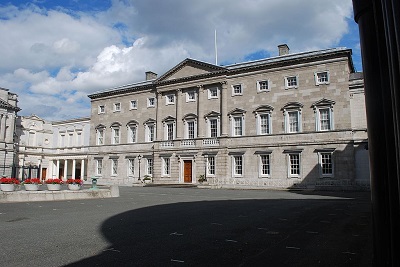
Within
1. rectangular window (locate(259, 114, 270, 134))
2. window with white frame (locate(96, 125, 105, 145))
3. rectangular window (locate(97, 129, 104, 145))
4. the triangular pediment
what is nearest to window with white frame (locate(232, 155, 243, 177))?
rectangular window (locate(259, 114, 270, 134))

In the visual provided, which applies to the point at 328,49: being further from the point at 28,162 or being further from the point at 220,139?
the point at 28,162

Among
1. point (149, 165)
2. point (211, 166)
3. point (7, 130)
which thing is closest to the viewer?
point (211, 166)

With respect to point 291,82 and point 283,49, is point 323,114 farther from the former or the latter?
point 283,49

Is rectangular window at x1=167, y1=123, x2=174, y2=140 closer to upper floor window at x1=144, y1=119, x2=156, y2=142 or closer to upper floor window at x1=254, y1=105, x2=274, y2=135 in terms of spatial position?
upper floor window at x1=144, y1=119, x2=156, y2=142

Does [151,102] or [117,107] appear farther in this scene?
[117,107]

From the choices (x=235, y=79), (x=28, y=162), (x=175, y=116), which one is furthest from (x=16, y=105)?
(x=235, y=79)

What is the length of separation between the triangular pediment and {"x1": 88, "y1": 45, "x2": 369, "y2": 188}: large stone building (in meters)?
0.13

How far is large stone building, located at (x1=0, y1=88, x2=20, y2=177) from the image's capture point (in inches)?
2253

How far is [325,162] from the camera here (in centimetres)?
3338

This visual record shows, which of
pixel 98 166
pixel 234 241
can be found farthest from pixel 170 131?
pixel 234 241

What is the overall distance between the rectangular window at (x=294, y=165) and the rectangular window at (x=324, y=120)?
12.3 ft

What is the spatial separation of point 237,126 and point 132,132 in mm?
16387

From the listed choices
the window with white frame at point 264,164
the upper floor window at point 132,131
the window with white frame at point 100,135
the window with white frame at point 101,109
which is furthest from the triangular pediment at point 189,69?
the window with white frame at point 100,135

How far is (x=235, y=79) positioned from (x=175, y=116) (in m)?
A: 9.26
